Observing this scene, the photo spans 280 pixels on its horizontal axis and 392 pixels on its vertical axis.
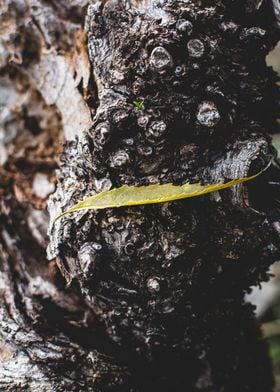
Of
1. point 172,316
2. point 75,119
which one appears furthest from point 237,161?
point 75,119

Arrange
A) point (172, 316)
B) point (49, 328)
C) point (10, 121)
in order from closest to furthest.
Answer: point (172, 316) → point (49, 328) → point (10, 121)

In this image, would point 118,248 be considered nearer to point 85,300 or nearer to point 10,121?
point 85,300

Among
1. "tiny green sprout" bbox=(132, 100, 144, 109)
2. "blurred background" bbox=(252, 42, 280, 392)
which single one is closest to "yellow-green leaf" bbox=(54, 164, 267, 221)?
"tiny green sprout" bbox=(132, 100, 144, 109)

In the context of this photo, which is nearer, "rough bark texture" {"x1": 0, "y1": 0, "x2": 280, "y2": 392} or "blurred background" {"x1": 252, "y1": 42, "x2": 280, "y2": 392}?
"rough bark texture" {"x1": 0, "y1": 0, "x2": 280, "y2": 392}

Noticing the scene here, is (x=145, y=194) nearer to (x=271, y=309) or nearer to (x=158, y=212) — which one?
(x=158, y=212)

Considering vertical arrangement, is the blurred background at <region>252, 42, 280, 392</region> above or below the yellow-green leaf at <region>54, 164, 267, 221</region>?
above

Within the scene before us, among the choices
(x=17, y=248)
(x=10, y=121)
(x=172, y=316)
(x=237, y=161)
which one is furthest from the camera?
(x=10, y=121)

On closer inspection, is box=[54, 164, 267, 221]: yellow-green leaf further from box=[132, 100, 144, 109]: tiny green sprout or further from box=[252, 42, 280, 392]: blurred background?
box=[252, 42, 280, 392]: blurred background
